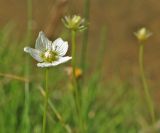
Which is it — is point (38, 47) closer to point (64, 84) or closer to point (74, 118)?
point (74, 118)

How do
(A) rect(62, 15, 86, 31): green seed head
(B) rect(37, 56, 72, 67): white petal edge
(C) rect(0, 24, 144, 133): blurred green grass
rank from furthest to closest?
1. (C) rect(0, 24, 144, 133): blurred green grass
2. (A) rect(62, 15, 86, 31): green seed head
3. (B) rect(37, 56, 72, 67): white petal edge

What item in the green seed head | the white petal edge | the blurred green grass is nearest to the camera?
the white petal edge

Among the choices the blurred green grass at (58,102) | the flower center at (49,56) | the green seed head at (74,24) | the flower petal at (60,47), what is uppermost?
the green seed head at (74,24)

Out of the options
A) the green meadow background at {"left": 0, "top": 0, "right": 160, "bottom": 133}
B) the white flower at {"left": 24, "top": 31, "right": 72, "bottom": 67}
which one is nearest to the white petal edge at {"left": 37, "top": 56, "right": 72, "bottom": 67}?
the white flower at {"left": 24, "top": 31, "right": 72, "bottom": 67}

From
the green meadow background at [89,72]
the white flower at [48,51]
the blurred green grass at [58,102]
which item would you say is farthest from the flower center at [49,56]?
the blurred green grass at [58,102]

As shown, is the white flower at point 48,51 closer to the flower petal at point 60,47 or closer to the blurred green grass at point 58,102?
the flower petal at point 60,47

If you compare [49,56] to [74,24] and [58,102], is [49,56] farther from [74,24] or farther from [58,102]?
[58,102]

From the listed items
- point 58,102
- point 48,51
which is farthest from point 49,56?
point 58,102

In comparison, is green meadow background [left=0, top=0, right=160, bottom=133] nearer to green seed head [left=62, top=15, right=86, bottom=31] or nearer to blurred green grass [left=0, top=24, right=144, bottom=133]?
blurred green grass [left=0, top=24, right=144, bottom=133]
